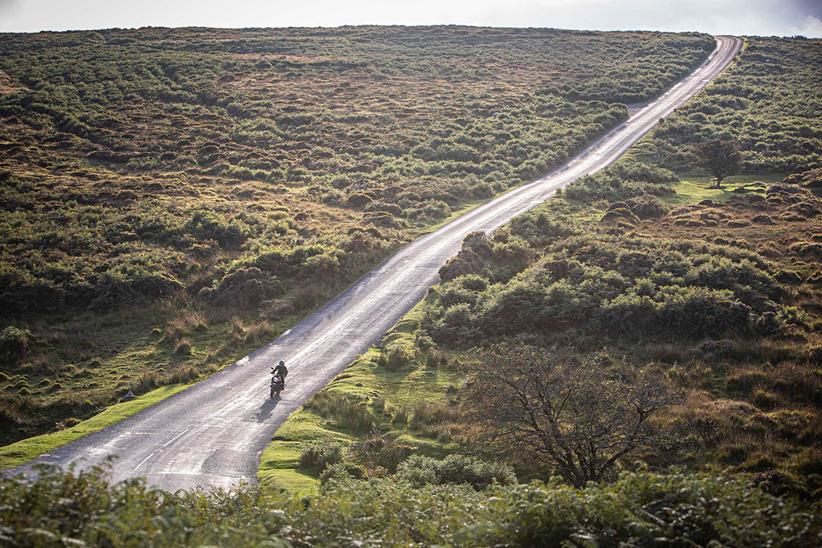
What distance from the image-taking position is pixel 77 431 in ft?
64.3

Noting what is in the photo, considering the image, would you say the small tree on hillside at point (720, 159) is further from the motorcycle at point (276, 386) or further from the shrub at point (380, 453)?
the shrub at point (380, 453)

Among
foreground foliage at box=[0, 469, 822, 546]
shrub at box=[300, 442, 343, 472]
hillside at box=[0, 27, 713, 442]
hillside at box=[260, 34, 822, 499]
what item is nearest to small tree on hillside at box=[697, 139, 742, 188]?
hillside at box=[260, 34, 822, 499]

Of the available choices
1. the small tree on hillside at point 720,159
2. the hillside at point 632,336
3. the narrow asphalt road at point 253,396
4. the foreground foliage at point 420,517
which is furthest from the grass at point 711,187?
the foreground foliage at point 420,517

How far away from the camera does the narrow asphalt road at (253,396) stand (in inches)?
678

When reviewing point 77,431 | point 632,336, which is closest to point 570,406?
point 632,336

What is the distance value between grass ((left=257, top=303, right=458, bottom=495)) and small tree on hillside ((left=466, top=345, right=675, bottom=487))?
2.96 metres

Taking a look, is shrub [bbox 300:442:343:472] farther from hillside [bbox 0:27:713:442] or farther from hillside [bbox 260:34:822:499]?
hillside [bbox 0:27:713:442]

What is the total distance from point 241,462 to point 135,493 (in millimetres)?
9823

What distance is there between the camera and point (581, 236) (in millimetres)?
34969

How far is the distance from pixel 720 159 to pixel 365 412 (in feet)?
142

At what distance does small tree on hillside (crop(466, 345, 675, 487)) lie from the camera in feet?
46.8

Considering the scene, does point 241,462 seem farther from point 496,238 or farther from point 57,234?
point 57,234

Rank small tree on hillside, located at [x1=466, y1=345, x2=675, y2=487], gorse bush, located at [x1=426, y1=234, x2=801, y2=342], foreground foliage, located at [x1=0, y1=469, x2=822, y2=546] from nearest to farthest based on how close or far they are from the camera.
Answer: foreground foliage, located at [x1=0, y1=469, x2=822, y2=546], small tree on hillside, located at [x1=466, y1=345, x2=675, y2=487], gorse bush, located at [x1=426, y1=234, x2=801, y2=342]

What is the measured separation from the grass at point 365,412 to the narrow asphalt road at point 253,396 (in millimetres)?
695
